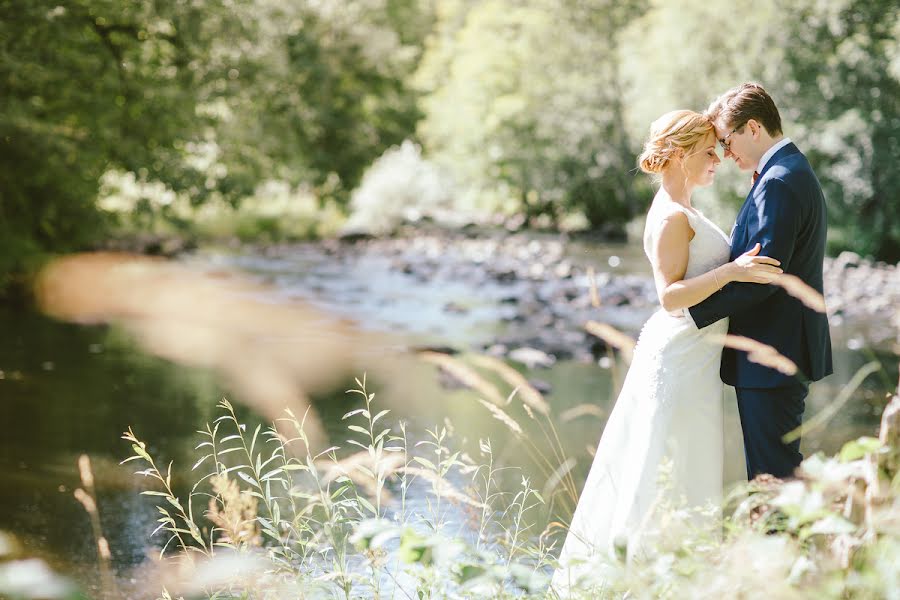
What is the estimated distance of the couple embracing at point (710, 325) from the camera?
329 centimetres

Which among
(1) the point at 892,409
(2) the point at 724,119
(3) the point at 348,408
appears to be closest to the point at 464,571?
(1) the point at 892,409

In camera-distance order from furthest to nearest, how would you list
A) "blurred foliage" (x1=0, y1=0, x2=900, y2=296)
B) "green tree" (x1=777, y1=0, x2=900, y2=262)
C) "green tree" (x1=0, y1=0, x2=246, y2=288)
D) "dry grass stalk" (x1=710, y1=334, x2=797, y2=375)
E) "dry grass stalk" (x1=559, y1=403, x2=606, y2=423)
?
1. "green tree" (x1=777, y1=0, x2=900, y2=262)
2. "blurred foliage" (x1=0, y1=0, x2=900, y2=296)
3. "green tree" (x1=0, y1=0, x2=246, y2=288)
4. "dry grass stalk" (x1=559, y1=403, x2=606, y2=423)
5. "dry grass stalk" (x1=710, y1=334, x2=797, y2=375)

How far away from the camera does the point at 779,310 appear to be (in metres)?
3.37

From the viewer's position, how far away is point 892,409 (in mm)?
2303

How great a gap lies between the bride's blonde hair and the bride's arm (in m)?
0.25

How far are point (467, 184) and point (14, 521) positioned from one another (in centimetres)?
2465

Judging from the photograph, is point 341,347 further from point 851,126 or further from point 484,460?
point 851,126

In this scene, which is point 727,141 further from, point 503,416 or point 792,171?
point 503,416

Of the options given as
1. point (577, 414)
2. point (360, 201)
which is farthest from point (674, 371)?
point (360, 201)

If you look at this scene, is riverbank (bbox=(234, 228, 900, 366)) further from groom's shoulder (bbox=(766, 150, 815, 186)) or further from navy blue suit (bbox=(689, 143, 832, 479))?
groom's shoulder (bbox=(766, 150, 815, 186))

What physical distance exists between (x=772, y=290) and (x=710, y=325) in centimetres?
29

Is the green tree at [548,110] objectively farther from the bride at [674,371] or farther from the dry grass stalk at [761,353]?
the dry grass stalk at [761,353]

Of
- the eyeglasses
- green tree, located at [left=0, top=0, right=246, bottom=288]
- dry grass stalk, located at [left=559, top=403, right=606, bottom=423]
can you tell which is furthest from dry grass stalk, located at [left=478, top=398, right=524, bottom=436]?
green tree, located at [left=0, top=0, right=246, bottom=288]

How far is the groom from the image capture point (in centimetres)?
327
